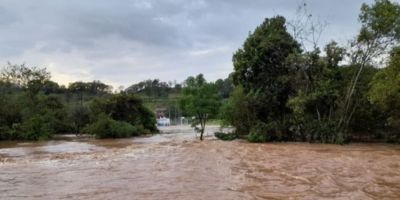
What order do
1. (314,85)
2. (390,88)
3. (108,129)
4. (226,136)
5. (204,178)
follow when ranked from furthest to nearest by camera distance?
1. (108,129)
2. (226,136)
3. (314,85)
4. (390,88)
5. (204,178)

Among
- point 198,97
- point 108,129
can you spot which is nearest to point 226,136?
point 198,97

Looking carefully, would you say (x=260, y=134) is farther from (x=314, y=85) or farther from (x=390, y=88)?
(x=390, y=88)

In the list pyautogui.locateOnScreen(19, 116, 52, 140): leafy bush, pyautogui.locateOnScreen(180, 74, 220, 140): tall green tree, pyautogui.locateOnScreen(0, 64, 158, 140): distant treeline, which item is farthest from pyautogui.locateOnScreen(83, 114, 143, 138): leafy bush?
pyautogui.locateOnScreen(180, 74, 220, 140): tall green tree

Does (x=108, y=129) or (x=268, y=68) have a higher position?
(x=268, y=68)

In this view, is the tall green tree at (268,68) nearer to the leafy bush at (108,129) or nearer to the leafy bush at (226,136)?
the leafy bush at (226,136)

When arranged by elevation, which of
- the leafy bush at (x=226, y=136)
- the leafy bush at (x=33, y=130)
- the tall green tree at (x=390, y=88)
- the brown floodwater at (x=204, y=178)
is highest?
the tall green tree at (x=390, y=88)

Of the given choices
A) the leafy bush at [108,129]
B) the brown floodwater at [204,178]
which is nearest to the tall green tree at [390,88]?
the brown floodwater at [204,178]

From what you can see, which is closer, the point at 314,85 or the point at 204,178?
the point at 204,178

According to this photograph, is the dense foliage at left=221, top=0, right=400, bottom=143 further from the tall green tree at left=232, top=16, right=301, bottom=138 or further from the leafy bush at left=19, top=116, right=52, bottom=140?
the leafy bush at left=19, top=116, right=52, bottom=140

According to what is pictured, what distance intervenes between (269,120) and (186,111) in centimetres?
553

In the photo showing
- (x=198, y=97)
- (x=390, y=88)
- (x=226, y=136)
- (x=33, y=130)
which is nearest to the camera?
(x=390, y=88)

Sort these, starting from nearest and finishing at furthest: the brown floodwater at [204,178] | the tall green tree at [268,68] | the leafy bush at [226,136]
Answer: the brown floodwater at [204,178], the tall green tree at [268,68], the leafy bush at [226,136]

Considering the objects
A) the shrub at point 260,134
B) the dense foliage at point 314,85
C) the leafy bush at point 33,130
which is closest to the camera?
the dense foliage at point 314,85

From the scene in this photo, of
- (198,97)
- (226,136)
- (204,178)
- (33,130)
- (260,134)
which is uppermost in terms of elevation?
(198,97)
